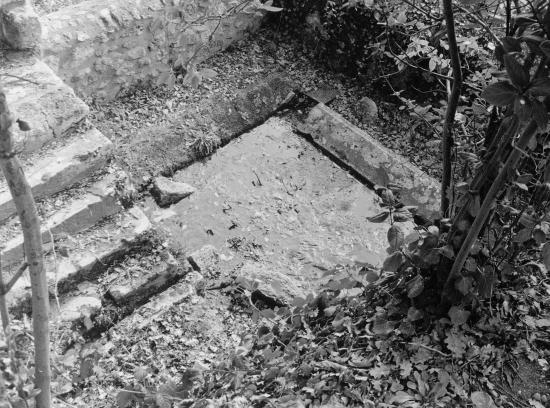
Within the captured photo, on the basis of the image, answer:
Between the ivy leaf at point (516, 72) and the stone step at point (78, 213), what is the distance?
8.98ft

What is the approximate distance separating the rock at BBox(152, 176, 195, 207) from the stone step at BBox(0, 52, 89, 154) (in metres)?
0.72

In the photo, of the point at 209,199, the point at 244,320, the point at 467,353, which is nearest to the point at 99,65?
the point at 209,199

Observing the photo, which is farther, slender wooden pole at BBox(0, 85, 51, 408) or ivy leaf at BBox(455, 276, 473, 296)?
ivy leaf at BBox(455, 276, 473, 296)

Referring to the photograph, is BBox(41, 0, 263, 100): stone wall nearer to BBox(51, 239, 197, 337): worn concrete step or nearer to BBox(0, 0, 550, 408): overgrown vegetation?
BBox(51, 239, 197, 337): worn concrete step

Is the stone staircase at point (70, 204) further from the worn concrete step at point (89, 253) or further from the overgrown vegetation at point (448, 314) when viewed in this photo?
the overgrown vegetation at point (448, 314)

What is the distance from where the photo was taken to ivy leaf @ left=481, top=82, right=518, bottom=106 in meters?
1.80

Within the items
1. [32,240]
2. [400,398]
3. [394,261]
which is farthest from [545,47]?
[32,240]

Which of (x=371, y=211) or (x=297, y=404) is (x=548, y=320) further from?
(x=371, y=211)

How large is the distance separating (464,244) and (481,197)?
212 mm

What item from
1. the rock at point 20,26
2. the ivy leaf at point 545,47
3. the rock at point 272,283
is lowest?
the rock at point 272,283

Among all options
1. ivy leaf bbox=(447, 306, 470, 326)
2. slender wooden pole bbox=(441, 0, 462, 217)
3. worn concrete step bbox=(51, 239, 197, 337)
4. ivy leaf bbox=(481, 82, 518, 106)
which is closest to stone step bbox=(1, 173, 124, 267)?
worn concrete step bbox=(51, 239, 197, 337)

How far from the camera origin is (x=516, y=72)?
1766 millimetres

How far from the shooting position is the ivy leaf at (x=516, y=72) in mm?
1747

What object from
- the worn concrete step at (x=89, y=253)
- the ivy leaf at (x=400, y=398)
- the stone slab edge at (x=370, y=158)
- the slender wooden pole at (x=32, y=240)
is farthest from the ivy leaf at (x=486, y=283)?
the worn concrete step at (x=89, y=253)
